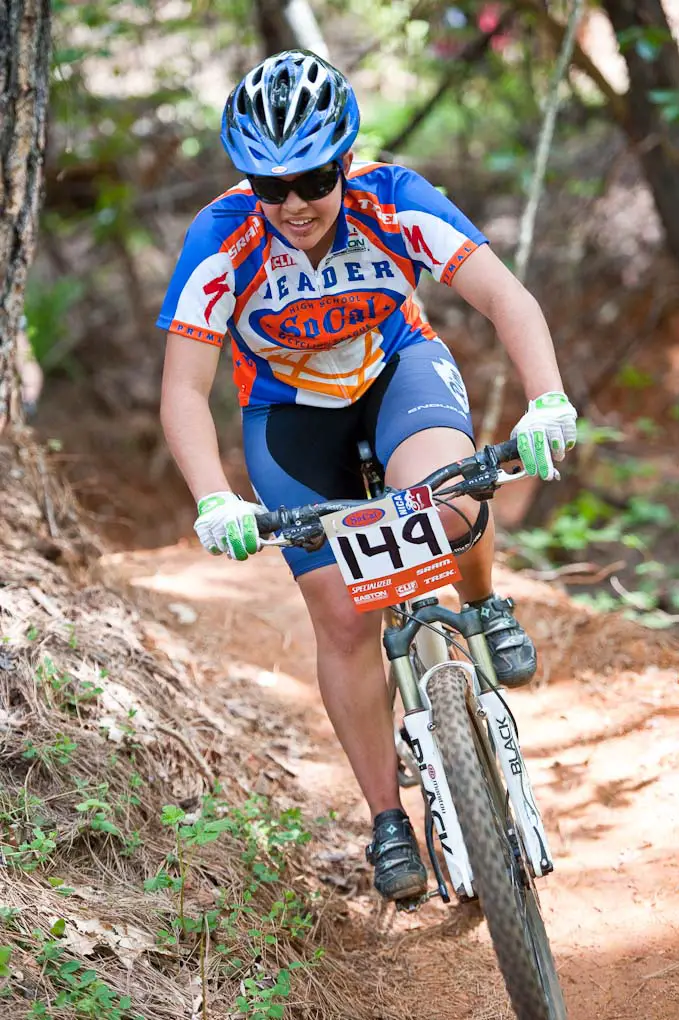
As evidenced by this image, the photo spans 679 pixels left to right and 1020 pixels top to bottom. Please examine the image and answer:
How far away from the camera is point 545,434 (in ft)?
8.29

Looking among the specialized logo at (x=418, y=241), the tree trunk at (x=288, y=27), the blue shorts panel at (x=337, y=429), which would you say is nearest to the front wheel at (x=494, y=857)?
the blue shorts panel at (x=337, y=429)

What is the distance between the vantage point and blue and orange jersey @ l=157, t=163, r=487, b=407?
291 centimetres

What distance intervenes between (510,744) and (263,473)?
1.15 metres

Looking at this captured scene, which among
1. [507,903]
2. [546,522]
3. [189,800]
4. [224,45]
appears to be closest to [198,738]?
[189,800]

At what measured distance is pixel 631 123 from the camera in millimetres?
7297

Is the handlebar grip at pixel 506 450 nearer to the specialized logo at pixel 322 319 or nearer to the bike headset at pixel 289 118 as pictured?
the specialized logo at pixel 322 319

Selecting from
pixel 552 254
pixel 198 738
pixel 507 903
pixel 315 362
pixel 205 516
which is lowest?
pixel 507 903

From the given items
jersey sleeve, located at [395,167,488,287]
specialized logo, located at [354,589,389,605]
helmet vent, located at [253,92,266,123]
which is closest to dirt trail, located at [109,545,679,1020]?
specialized logo, located at [354,589,389,605]

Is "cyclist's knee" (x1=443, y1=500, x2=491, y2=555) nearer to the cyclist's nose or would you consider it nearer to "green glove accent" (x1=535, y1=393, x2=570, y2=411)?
"green glove accent" (x1=535, y1=393, x2=570, y2=411)

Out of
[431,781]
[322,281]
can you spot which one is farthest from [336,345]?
[431,781]

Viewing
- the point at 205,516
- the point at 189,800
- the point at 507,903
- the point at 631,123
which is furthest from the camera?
the point at 631,123

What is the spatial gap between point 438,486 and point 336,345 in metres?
0.85

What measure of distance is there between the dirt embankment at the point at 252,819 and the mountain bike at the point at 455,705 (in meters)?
0.52

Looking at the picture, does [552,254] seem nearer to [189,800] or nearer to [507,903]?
[189,800]
